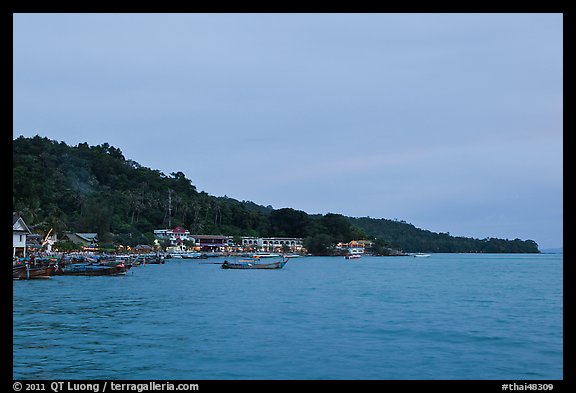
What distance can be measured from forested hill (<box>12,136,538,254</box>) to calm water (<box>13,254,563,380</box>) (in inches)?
1787

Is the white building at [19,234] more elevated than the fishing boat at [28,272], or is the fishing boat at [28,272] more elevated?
the white building at [19,234]

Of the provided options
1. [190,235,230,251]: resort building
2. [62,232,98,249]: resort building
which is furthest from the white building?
[190,235,230,251]: resort building

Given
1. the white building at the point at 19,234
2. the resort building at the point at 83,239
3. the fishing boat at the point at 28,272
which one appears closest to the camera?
the fishing boat at the point at 28,272

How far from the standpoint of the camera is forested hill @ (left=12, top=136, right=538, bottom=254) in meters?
82.2

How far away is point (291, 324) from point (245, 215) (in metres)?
104

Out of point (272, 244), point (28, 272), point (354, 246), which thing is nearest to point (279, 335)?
point (28, 272)

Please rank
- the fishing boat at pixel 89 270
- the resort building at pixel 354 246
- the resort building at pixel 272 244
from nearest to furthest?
the fishing boat at pixel 89 270, the resort building at pixel 272 244, the resort building at pixel 354 246

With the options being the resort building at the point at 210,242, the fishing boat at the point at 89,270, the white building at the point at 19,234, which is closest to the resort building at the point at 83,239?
the white building at the point at 19,234

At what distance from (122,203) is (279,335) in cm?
8817

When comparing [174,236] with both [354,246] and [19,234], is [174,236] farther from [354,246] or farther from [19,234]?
[19,234]

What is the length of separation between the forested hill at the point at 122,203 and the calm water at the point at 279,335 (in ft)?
149

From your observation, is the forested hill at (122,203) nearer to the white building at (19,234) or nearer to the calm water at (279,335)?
the white building at (19,234)

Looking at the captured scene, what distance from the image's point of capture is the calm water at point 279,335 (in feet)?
43.5
